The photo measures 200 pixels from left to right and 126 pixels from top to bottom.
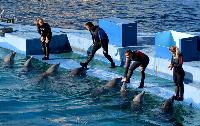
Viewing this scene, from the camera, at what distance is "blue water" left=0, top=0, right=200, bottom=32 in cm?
3591

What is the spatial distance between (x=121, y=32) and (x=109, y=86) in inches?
151

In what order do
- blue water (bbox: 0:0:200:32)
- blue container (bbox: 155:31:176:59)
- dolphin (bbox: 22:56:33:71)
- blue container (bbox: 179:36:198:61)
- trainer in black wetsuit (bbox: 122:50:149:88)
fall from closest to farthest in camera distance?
trainer in black wetsuit (bbox: 122:50:149:88) → blue container (bbox: 179:36:198:61) → blue container (bbox: 155:31:176:59) → dolphin (bbox: 22:56:33:71) → blue water (bbox: 0:0:200:32)

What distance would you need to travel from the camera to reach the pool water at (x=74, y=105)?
13.8 meters

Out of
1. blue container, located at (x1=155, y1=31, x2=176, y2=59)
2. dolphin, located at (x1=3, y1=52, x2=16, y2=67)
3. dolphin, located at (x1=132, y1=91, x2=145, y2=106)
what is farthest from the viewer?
dolphin, located at (x1=3, y1=52, x2=16, y2=67)

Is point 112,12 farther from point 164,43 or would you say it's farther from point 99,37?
point 99,37

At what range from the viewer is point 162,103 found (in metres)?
15.0

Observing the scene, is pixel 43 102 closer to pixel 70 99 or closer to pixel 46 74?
pixel 70 99

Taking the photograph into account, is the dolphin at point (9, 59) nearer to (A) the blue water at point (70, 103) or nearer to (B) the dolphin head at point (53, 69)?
(A) the blue water at point (70, 103)

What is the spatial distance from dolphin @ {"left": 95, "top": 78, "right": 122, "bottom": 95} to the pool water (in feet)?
0.50

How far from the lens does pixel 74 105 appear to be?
14977mm

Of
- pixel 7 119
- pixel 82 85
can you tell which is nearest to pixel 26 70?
pixel 82 85

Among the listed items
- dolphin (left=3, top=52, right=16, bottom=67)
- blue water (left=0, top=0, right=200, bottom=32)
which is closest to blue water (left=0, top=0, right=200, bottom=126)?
dolphin (left=3, top=52, right=16, bottom=67)

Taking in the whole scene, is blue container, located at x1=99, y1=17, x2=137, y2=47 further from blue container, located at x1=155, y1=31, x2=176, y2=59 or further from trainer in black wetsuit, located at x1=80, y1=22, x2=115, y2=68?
trainer in black wetsuit, located at x1=80, y1=22, x2=115, y2=68

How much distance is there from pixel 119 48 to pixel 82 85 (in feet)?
10.1
